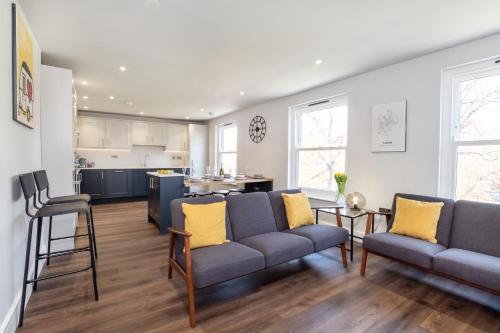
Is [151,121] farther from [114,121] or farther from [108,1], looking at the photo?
[108,1]

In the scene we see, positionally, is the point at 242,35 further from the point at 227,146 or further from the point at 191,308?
the point at 227,146

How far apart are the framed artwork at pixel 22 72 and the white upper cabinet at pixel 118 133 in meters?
4.66

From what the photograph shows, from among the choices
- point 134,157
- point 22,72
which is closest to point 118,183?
point 134,157

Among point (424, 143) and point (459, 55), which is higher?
point (459, 55)

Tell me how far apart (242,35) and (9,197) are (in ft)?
7.82

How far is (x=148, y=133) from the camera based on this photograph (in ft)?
24.1

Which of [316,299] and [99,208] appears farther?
[99,208]

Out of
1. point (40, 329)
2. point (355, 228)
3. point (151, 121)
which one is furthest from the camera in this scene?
point (151, 121)

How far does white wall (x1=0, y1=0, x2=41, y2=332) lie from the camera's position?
1.63m

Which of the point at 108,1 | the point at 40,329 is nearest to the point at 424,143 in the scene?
the point at 108,1

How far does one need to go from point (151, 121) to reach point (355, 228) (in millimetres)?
6273

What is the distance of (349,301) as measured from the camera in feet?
7.19

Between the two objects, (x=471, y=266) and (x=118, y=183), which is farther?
(x=118, y=183)

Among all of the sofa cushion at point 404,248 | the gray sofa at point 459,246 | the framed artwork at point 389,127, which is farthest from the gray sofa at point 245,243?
the framed artwork at point 389,127
